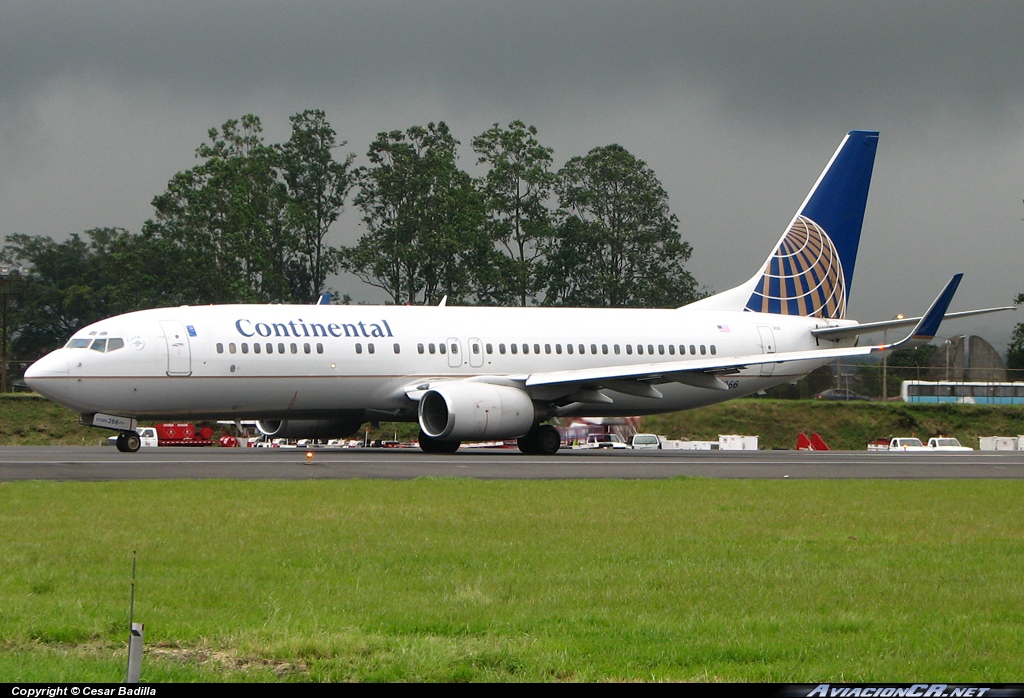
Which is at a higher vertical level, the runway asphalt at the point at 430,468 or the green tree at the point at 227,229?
the green tree at the point at 227,229

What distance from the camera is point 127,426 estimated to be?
28.1 metres

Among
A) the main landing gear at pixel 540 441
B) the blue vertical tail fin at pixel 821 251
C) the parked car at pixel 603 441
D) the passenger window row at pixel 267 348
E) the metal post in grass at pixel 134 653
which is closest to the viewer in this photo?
the metal post in grass at pixel 134 653

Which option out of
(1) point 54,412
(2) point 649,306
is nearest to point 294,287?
(2) point 649,306

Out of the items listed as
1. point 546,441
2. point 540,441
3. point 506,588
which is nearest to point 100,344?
point 540,441

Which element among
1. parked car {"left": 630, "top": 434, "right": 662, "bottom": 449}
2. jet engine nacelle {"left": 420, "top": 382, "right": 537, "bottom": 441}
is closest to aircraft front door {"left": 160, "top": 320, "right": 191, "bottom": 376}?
jet engine nacelle {"left": 420, "top": 382, "right": 537, "bottom": 441}

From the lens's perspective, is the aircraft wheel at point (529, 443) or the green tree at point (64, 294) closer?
the aircraft wheel at point (529, 443)

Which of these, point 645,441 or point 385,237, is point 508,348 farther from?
point 385,237

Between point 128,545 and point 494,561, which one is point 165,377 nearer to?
point 128,545

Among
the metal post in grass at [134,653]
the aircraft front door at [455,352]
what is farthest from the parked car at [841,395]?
the metal post in grass at [134,653]

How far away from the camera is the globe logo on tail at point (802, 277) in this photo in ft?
126

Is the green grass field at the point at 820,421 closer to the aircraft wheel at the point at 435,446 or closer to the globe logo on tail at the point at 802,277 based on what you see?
the globe logo on tail at the point at 802,277

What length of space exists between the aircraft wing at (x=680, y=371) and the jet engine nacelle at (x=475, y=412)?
1246 mm

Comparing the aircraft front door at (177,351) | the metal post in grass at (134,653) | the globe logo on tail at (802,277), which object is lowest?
the metal post in grass at (134,653)

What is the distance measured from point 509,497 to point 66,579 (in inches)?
305
